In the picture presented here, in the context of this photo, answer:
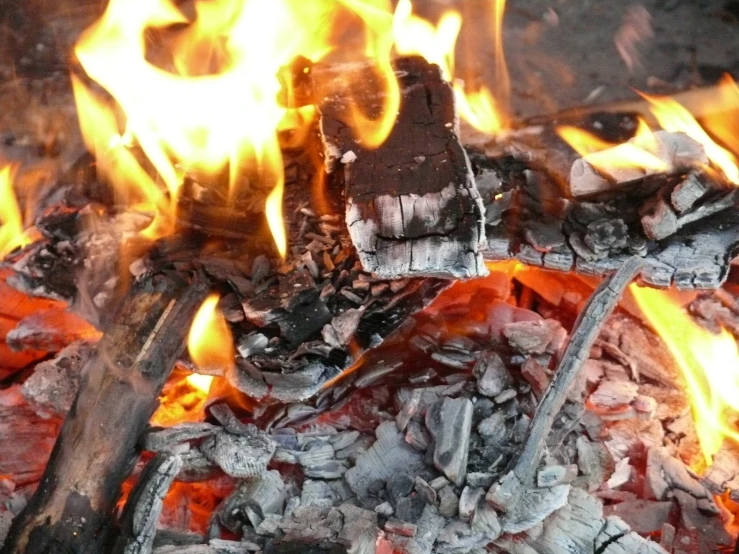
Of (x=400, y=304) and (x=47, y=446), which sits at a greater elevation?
(x=400, y=304)

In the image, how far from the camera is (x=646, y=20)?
142 inches

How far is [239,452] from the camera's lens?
1.95 metres

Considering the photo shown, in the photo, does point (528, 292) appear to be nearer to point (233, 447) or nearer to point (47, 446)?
point (233, 447)

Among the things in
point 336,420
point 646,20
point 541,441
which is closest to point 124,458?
point 336,420

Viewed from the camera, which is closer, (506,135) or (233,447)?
(233,447)

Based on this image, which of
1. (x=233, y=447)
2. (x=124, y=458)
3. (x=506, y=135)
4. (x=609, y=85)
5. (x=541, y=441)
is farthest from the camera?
(x=609, y=85)

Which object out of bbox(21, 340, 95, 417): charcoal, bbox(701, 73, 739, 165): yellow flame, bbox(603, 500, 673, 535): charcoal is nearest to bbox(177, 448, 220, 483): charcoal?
bbox(21, 340, 95, 417): charcoal

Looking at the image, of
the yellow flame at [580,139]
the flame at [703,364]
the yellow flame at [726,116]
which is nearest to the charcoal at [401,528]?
the flame at [703,364]

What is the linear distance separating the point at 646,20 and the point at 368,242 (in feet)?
8.82

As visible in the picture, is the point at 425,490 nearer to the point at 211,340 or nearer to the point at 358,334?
the point at 358,334

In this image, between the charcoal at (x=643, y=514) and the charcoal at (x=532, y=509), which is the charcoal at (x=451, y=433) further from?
the charcoal at (x=643, y=514)

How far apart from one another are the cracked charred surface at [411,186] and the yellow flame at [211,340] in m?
0.48

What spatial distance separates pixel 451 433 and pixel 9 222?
1981mm

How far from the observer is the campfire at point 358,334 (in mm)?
1790
